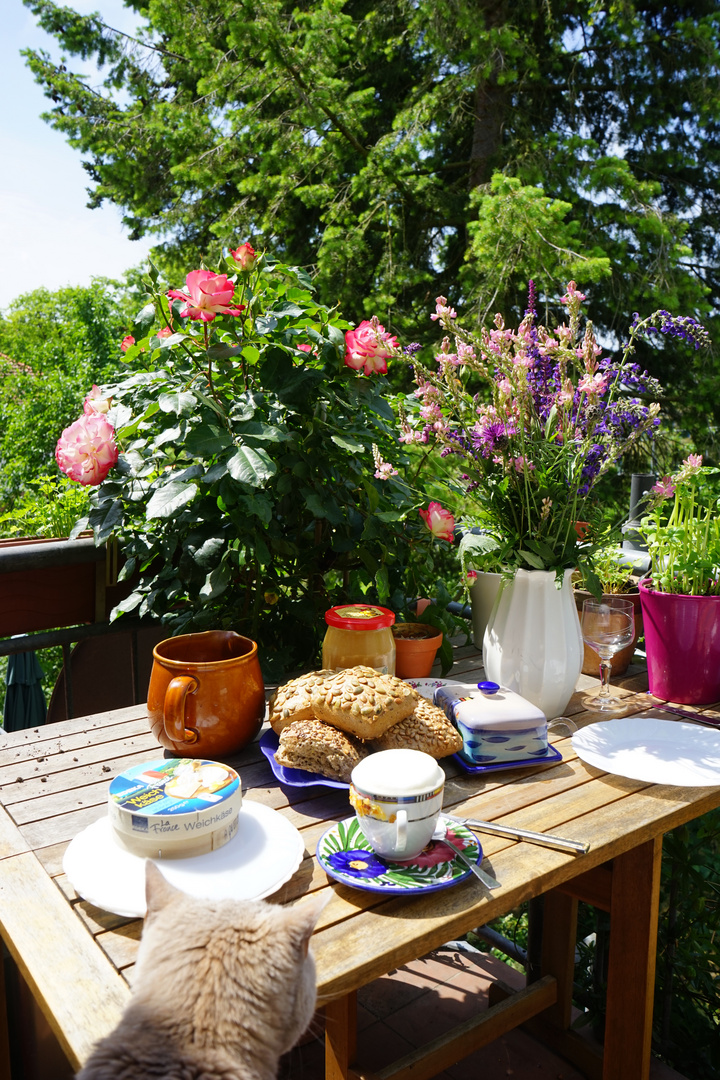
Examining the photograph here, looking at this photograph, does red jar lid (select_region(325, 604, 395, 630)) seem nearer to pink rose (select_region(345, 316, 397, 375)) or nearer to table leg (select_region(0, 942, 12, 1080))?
pink rose (select_region(345, 316, 397, 375))

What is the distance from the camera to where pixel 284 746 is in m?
1.07

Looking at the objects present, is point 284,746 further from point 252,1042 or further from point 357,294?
point 357,294

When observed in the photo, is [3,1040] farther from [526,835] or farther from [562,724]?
[562,724]

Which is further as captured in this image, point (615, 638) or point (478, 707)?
point (615, 638)

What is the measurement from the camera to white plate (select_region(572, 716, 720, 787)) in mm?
1110

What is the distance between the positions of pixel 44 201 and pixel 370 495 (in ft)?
75.3

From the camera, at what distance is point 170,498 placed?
4.41 feet

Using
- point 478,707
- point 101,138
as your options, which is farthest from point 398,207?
point 478,707

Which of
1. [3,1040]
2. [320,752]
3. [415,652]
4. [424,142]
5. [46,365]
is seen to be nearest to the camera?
[320,752]

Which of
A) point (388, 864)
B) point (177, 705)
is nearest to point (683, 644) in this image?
point (388, 864)

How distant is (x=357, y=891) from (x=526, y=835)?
0.23 metres

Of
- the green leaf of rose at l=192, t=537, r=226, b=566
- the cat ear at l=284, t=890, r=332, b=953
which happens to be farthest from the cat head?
the green leaf of rose at l=192, t=537, r=226, b=566

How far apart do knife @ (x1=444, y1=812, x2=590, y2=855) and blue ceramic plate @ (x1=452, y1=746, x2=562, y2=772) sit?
140 millimetres

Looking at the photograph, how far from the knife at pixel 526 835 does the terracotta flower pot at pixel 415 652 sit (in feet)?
1.43
